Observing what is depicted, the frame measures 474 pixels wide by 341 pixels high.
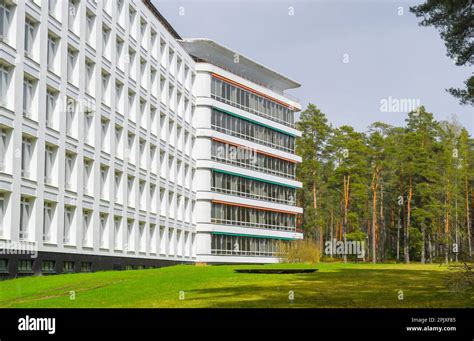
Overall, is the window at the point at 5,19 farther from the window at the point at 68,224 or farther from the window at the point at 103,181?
the window at the point at 103,181

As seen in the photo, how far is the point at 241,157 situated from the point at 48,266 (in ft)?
130

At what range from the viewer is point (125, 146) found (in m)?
49.0

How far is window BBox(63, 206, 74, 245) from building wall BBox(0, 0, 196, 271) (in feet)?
0.42

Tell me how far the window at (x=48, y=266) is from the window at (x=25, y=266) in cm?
133

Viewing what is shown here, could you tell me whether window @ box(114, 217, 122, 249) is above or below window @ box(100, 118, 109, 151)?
below

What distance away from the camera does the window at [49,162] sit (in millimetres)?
36969

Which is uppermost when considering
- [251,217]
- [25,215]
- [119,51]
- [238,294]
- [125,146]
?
[119,51]

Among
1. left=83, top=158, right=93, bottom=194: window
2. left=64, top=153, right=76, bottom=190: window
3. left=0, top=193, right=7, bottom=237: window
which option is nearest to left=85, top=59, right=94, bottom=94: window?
left=83, top=158, right=93, bottom=194: window

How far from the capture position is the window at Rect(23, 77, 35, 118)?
34.7m

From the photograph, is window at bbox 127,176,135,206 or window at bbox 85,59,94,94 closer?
window at bbox 85,59,94,94

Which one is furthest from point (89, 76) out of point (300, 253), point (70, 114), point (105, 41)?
point (300, 253)

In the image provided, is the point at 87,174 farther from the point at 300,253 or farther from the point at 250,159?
the point at 250,159

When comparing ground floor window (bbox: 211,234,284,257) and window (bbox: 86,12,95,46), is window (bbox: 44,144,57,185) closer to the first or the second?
window (bbox: 86,12,95,46)

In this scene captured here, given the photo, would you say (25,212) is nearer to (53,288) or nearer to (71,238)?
(71,238)
